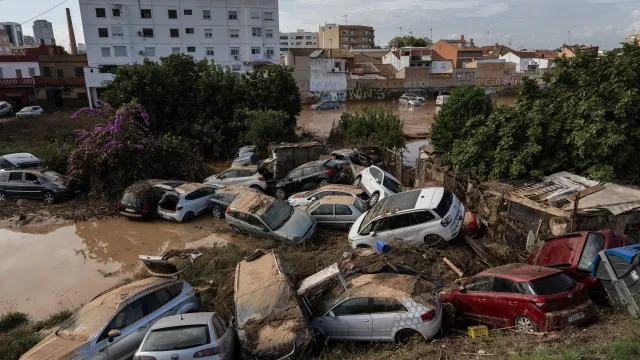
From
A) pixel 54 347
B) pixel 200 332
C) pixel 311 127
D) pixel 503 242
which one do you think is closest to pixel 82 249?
pixel 54 347

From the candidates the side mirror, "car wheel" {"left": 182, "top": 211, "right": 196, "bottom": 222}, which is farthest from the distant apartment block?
the side mirror

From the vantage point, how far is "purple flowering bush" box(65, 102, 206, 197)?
54.9 feet

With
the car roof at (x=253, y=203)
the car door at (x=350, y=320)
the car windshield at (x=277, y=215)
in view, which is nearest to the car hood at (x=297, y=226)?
the car windshield at (x=277, y=215)

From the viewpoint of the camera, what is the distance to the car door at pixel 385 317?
6.87 meters

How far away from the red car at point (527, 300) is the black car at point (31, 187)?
53.3ft

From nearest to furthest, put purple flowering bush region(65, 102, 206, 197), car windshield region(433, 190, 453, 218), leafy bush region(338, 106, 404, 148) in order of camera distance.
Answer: car windshield region(433, 190, 453, 218)
purple flowering bush region(65, 102, 206, 197)
leafy bush region(338, 106, 404, 148)

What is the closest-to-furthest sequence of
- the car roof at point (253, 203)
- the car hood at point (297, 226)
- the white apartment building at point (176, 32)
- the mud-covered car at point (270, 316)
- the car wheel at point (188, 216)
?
the mud-covered car at point (270, 316) < the car hood at point (297, 226) < the car roof at point (253, 203) < the car wheel at point (188, 216) < the white apartment building at point (176, 32)

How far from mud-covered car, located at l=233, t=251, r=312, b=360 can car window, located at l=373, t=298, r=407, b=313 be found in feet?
4.13

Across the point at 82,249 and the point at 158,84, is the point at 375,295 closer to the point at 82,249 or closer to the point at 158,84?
the point at 82,249

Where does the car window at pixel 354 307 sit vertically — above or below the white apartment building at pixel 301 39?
below

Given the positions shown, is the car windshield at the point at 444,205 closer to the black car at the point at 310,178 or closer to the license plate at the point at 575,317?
the license plate at the point at 575,317

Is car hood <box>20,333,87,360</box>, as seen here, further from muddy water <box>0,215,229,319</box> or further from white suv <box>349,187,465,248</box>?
white suv <box>349,187,465,248</box>

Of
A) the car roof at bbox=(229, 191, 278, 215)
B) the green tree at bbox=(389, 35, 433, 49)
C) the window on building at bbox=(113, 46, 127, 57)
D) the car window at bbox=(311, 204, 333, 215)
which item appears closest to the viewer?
the car roof at bbox=(229, 191, 278, 215)

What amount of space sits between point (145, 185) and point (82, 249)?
3129mm
